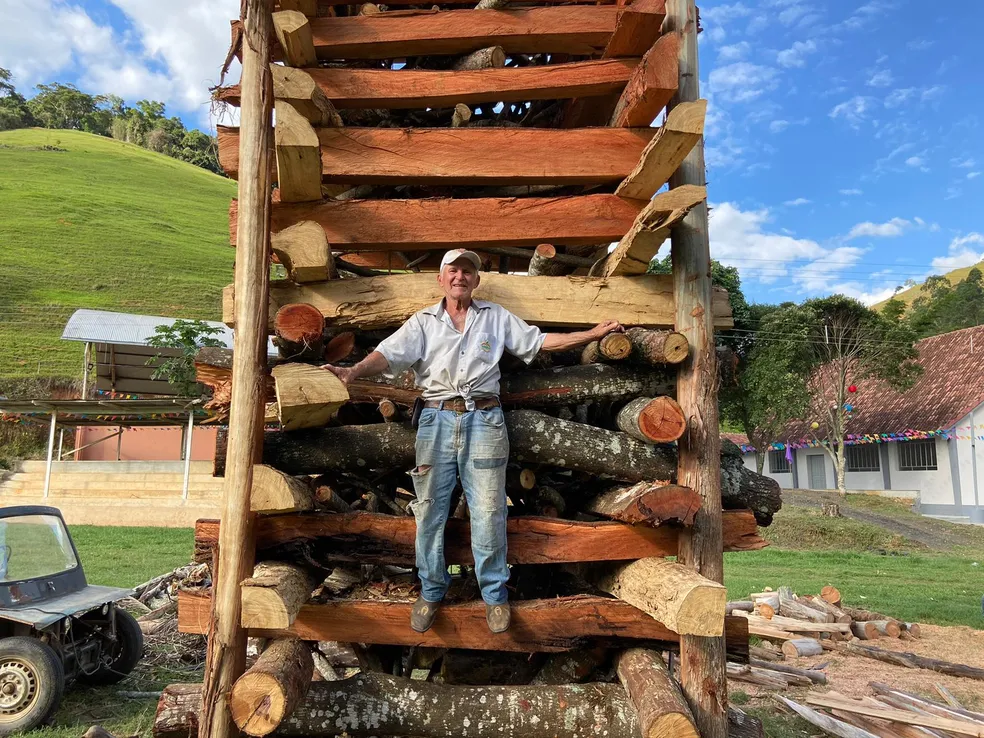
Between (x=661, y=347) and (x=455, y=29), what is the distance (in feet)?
8.70

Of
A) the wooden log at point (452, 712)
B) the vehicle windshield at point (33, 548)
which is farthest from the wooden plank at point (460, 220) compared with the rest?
the vehicle windshield at point (33, 548)

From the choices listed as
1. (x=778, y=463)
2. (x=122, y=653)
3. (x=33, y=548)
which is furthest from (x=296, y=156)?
(x=778, y=463)

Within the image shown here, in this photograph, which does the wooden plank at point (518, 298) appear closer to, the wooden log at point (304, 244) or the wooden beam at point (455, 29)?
the wooden log at point (304, 244)

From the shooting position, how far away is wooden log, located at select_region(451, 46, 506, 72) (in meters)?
5.22

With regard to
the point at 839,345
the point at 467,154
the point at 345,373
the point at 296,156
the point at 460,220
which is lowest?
the point at 345,373

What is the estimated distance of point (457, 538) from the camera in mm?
4379

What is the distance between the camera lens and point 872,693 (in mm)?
7316

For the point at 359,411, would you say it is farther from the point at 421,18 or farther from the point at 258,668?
the point at 421,18

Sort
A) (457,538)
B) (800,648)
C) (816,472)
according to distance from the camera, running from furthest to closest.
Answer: (816,472) → (800,648) → (457,538)

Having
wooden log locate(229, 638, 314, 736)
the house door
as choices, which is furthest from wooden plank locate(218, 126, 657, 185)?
the house door

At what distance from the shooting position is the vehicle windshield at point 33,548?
23.0ft

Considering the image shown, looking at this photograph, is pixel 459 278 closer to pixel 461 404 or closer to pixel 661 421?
pixel 461 404

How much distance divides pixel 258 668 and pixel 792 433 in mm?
32152

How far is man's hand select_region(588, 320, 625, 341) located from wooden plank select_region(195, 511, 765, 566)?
1108 mm
